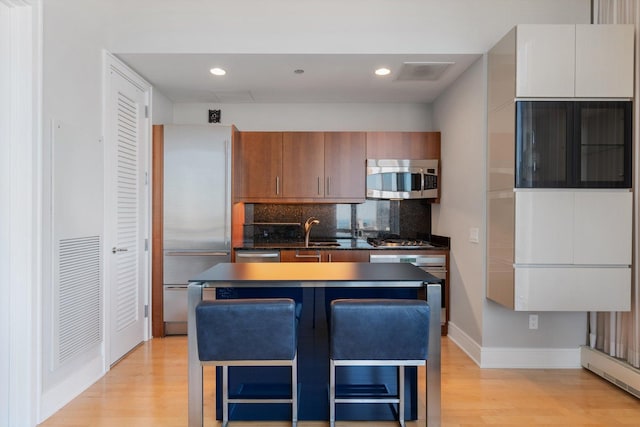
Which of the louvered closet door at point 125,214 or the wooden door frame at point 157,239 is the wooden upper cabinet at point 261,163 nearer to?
the wooden door frame at point 157,239

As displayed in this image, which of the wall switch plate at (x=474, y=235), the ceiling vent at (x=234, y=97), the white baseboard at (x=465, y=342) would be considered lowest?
the white baseboard at (x=465, y=342)

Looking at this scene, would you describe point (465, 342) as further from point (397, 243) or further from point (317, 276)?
point (317, 276)

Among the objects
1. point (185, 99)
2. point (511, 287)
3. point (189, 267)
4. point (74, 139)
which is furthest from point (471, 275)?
point (185, 99)

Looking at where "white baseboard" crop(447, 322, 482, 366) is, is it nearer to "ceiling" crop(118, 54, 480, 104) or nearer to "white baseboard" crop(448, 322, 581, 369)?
"white baseboard" crop(448, 322, 581, 369)

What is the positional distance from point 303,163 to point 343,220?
34.8 inches

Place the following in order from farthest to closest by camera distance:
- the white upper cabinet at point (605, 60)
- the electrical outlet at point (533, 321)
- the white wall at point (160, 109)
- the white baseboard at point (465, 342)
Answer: the white wall at point (160, 109) < the white baseboard at point (465, 342) < the electrical outlet at point (533, 321) < the white upper cabinet at point (605, 60)

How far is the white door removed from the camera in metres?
3.22

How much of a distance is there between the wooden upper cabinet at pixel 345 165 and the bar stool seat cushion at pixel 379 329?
260cm

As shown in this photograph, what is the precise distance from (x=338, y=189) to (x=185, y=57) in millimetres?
2028

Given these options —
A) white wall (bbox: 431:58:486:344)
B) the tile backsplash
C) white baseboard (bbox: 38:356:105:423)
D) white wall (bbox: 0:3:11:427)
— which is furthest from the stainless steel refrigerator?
white wall (bbox: 431:58:486:344)

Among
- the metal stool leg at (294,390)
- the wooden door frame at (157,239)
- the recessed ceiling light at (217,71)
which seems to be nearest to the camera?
the metal stool leg at (294,390)

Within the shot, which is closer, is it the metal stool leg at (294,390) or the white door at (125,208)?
the metal stool leg at (294,390)

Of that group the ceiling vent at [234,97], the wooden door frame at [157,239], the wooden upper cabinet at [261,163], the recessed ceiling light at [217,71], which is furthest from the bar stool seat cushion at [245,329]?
the ceiling vent at [234,97]

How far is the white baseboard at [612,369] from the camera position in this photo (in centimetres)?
266
